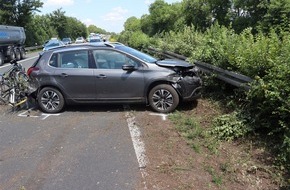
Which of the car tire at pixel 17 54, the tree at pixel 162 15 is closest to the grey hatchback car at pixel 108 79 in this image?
the car tire at pixel 17 54

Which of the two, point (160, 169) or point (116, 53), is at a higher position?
point (116, 53)

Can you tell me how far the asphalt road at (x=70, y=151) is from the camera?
4516 millimetres

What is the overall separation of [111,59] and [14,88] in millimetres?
2877

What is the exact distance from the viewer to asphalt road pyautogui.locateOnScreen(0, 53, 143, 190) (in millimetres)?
4516

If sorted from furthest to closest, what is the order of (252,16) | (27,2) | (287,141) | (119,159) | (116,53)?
(27,2) < (252,16) < (116,53) < (119,159) < (287,141)

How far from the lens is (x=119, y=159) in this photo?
17.0ft

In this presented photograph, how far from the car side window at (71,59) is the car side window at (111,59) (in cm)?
28

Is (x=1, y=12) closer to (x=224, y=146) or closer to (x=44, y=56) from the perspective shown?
(x=44, y=56)

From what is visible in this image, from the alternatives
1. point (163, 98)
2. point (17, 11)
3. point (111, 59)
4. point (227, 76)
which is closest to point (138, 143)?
point (163, 98)

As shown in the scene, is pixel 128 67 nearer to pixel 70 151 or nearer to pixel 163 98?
pixel 163 98

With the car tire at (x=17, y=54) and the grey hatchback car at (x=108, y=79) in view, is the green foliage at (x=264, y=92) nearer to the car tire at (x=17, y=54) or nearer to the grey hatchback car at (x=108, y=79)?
the grey hatchback car at (x=108, y=79)

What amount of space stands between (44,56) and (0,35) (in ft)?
58.4

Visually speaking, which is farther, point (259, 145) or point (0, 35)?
point (0, 35)

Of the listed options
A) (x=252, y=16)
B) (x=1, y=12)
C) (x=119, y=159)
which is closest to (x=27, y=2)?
(x=1, y=12)
